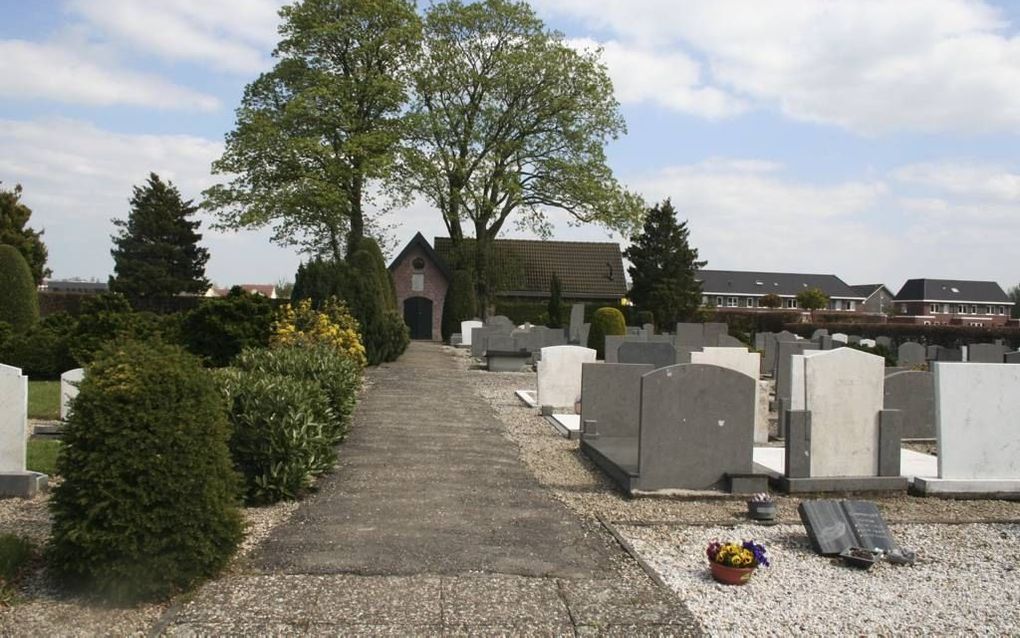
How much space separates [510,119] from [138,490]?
3525cm

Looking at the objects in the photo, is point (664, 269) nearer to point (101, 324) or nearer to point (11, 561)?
point (101, 324)

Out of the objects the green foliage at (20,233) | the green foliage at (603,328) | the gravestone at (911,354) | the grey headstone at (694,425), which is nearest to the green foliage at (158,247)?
the green foliage at (20,233)

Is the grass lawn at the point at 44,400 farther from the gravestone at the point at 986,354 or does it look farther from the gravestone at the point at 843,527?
the gravestone at the point at 986,354

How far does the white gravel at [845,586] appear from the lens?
4.87m

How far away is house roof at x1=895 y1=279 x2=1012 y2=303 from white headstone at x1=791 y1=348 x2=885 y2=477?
3486 inches

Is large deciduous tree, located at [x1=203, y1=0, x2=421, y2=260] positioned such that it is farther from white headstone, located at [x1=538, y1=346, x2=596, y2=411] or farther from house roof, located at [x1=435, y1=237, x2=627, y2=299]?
white headstone, located at [x1=538, y1=346, x2=596, y2=411]

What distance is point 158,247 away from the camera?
167ft

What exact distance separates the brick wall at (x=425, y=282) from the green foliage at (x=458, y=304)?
3400 millimetres

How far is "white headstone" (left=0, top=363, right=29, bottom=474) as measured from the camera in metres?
7.27

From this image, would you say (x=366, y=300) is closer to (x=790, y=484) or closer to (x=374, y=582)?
(x=790, y=484)

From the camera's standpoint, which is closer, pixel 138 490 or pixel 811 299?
pixel 138 490

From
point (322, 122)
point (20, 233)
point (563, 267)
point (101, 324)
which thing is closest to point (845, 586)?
point (101, 324)

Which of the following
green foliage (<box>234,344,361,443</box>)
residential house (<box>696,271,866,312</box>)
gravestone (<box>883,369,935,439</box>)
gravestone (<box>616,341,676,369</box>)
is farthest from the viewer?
residential house (<box>696,271,866,312</box>)

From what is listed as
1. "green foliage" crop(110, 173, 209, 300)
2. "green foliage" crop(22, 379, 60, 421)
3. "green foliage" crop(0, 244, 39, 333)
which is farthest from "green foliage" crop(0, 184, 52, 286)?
"green foliage" crop(22, 379, 60, 421)
